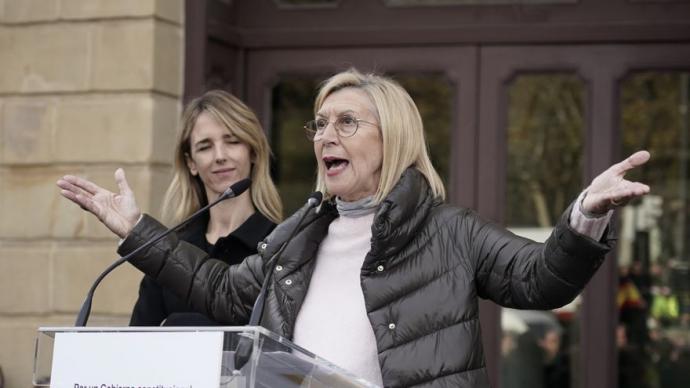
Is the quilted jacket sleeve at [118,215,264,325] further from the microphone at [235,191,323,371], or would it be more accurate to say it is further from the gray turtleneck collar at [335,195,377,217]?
the gray turtleneck collar at [335,195,377,217]

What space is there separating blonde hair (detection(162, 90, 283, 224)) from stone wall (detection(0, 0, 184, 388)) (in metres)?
1.83

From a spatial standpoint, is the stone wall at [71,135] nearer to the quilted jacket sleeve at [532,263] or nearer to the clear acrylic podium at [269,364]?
the quilted jacket sleeve at [532,263]

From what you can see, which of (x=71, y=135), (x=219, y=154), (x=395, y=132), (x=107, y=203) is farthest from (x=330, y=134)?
(x=71, y=135)

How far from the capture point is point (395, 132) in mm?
3604

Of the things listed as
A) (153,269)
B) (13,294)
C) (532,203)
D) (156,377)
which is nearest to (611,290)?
(532,203)

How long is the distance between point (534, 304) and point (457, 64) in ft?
12.7

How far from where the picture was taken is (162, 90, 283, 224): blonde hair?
466cm

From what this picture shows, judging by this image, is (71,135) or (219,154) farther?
(71,135)

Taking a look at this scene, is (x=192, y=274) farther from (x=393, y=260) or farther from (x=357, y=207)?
(x=393, y=260)

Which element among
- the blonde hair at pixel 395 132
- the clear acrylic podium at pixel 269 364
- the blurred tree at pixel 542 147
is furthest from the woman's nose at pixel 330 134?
the blurred tree at pixel 542 147

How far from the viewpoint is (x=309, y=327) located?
11.4ft

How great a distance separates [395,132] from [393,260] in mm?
371

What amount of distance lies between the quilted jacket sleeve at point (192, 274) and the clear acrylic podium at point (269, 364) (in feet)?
2.85

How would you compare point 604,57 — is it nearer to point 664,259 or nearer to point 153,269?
point 664,259
